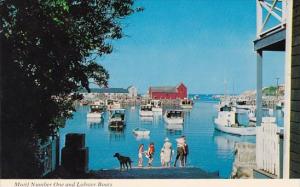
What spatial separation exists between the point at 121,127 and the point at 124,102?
36.7 metres

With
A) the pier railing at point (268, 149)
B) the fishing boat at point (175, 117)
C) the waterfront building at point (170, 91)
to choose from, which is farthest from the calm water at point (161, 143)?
the pier railing at point (268, 149)

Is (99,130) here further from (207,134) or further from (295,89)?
(295,89)

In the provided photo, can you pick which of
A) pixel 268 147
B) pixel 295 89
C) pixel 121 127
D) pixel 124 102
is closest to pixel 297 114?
pixel 295 89

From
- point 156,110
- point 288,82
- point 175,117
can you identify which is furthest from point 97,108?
point 288,82

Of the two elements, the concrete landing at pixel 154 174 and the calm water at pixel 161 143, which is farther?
the calm water at pixel 161 143

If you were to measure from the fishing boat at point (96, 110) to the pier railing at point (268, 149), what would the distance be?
50.3m

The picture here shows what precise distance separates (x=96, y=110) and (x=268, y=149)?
2074 inches

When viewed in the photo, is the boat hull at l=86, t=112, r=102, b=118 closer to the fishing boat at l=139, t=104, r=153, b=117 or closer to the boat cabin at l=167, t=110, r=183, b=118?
the fishing boat at l=139, t=104, r=153, b=117

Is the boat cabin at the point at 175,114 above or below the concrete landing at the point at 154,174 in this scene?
above

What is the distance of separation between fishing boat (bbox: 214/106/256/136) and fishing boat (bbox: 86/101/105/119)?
56.6 feet

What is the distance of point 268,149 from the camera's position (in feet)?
26.2

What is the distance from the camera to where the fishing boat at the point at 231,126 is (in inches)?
1566

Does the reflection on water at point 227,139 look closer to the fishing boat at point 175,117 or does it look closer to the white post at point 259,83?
the fishing boat at point 175,117

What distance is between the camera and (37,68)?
24.2 ft
